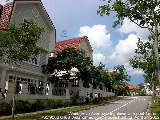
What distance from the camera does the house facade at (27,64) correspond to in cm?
1438

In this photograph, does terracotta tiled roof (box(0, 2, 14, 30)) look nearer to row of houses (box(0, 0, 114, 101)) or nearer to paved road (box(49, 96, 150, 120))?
row of houses (box(0, 0, 114, 101))

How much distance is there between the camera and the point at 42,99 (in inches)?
656

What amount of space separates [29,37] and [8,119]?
5214 millimetres

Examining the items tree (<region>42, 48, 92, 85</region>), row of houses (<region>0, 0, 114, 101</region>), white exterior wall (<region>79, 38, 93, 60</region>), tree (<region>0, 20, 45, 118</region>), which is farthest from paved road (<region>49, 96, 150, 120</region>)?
white exterior wall (<region>79, 38, 93, 60</region>)

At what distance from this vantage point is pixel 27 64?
58.9ft

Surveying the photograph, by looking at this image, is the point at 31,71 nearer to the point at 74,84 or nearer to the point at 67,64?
the point at 67,64

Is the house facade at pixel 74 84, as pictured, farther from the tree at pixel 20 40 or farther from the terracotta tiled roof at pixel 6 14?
the tree at pixel 20 40

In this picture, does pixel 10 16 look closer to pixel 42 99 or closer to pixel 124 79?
pixel 42 99

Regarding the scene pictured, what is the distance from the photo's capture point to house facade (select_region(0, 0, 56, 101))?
14.4 metres

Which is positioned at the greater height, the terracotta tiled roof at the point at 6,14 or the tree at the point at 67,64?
the terracotta tiled roof at the point at 6,14

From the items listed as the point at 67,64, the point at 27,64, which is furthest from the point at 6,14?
the point at 67,64

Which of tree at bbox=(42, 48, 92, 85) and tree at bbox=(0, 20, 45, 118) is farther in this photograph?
tree at bbox=(42, 48, 92, 85)

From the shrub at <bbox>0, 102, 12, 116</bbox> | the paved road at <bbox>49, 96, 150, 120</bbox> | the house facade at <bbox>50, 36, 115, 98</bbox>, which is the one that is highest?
the house facade at <bbox>50, 36, 115, 98</bbox>

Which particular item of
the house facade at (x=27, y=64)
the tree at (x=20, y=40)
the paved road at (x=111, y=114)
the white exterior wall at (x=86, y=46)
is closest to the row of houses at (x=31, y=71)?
the house facade at (x=27, y=64)
